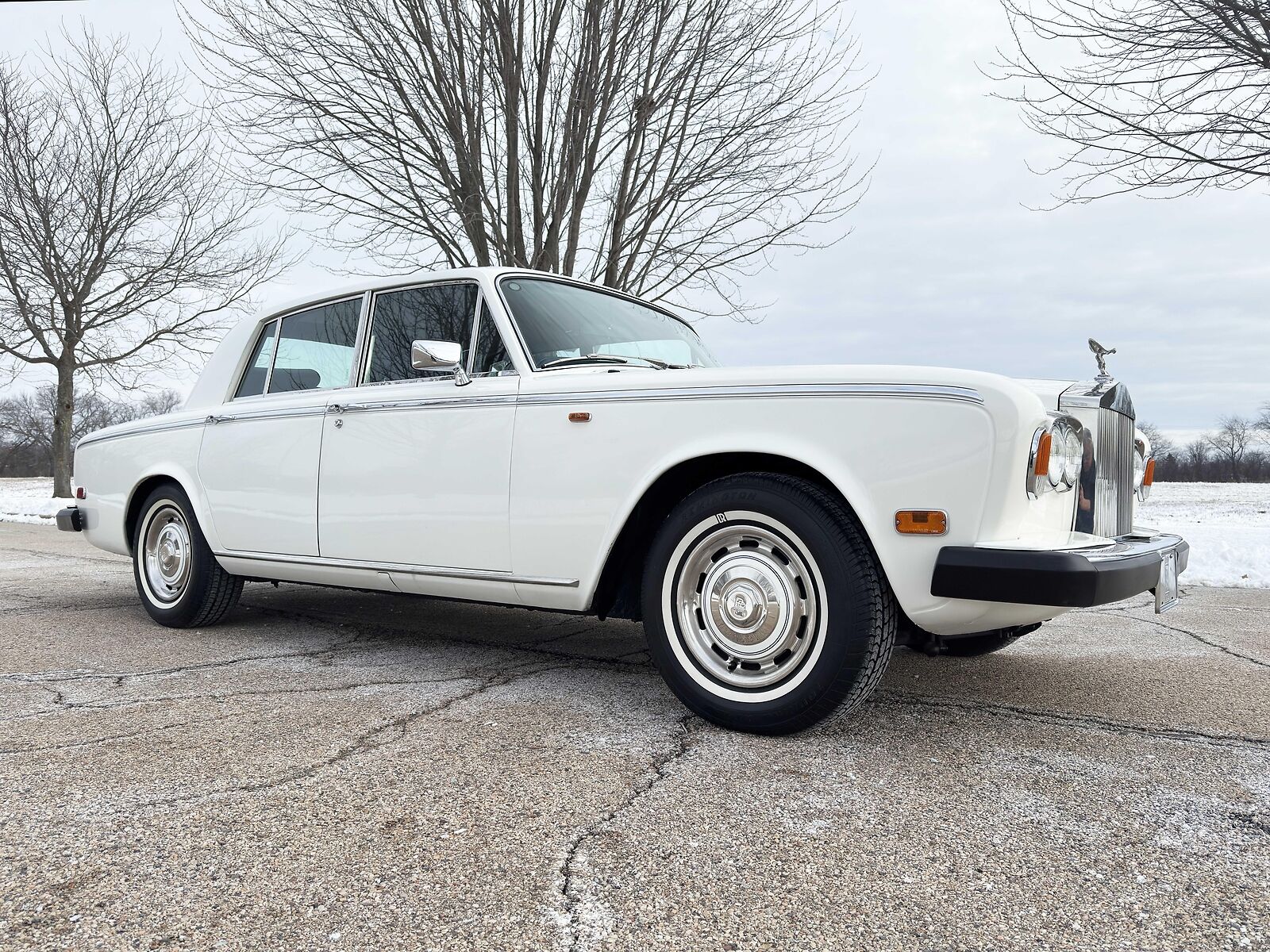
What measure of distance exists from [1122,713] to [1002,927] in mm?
1803

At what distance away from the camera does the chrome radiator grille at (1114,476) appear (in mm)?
2998

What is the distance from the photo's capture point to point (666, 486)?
123 inches

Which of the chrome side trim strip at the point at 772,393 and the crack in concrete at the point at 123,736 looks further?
the crack in concrete at the point at 123,736

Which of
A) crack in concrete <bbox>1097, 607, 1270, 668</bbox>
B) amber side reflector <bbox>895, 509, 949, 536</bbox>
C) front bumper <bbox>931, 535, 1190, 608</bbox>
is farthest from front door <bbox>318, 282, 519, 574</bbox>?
crack in concrete <bbox>1097, 607, 1270, 668</bbox>

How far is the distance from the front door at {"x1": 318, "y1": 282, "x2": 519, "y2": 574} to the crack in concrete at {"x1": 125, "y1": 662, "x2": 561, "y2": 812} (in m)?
0.44

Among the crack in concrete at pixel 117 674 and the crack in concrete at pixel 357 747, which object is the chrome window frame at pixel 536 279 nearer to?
the crack in concrete at pixel 357 747

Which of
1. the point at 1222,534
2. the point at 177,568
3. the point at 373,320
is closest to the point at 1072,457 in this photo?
the point at 373,320

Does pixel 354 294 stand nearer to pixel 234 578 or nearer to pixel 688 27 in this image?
pixel 234 578

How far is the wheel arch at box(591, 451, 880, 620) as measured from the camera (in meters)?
2.90

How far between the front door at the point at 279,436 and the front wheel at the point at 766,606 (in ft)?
6.27

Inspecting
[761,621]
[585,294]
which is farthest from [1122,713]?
[585,294]

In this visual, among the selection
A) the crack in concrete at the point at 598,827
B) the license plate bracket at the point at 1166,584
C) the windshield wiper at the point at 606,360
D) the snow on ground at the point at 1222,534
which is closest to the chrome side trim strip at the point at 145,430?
the windshield wiper at the point at 606,360

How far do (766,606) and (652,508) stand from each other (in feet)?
1.96

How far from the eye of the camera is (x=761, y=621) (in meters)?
2.81
